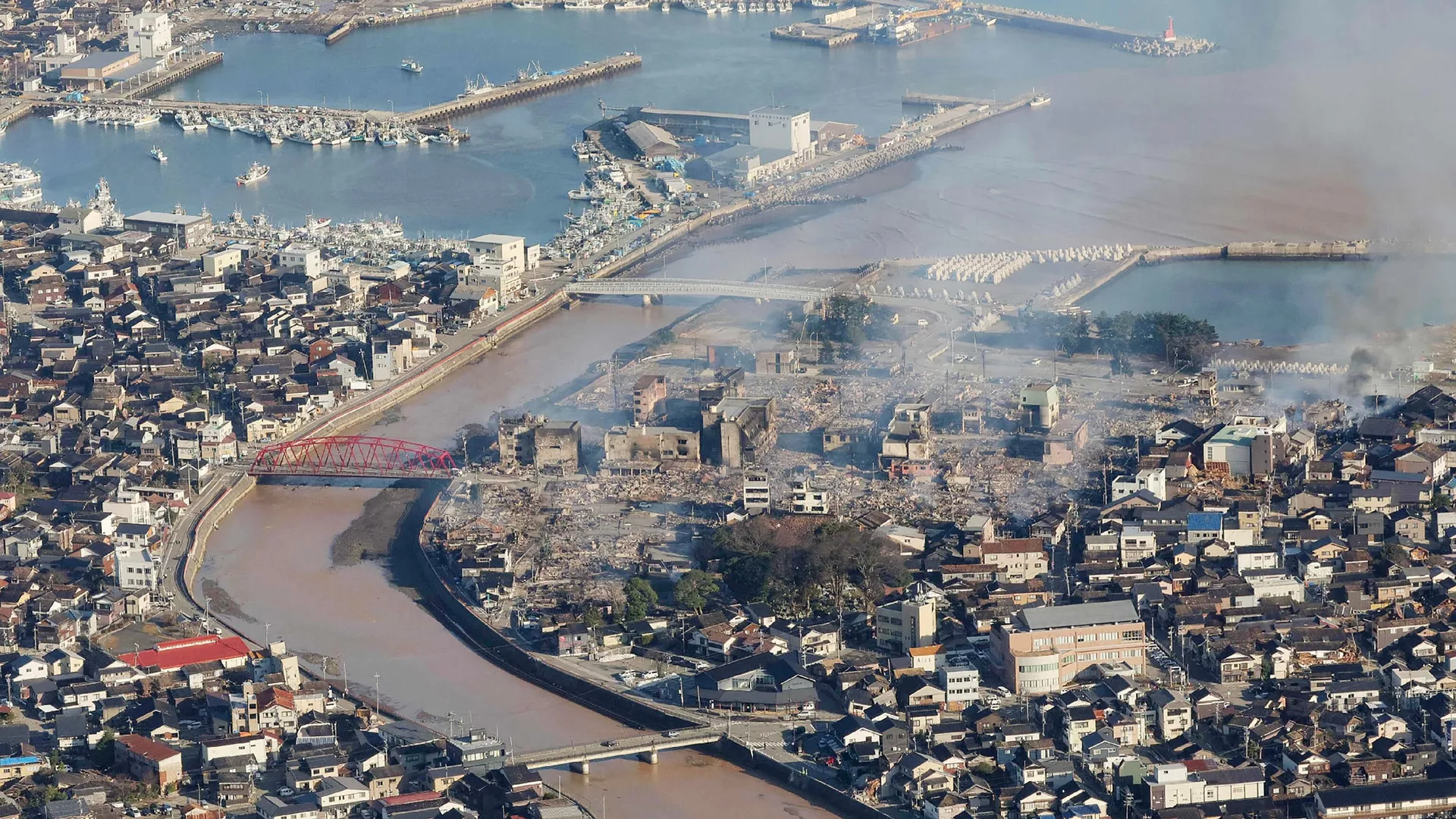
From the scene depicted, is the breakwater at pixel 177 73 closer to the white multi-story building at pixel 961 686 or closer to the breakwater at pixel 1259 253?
the breakwater at pixel 1259 253

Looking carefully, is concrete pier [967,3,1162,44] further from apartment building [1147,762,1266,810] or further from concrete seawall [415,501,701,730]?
apartment building [1147,762,1266,810]

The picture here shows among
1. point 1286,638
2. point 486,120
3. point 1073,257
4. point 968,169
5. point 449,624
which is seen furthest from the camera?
point 486,120

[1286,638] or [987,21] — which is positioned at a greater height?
[987,21]

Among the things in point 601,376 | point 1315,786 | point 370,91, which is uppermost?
Result: point 370,91

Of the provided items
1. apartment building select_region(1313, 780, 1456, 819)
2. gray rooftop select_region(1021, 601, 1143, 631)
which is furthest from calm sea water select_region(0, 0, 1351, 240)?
apartment building select_region(1313, 780, 1456, 819)

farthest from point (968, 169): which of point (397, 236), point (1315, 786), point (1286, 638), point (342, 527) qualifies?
point (1315, 786)

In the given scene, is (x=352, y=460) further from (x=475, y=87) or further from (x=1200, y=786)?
(x=475, y=87)

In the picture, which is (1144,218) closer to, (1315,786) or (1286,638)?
(1286,638)
